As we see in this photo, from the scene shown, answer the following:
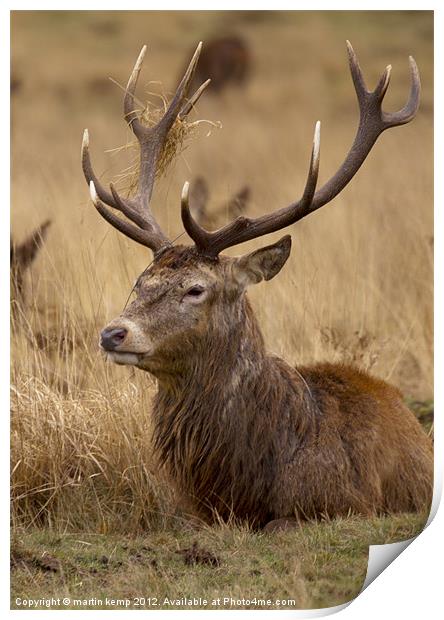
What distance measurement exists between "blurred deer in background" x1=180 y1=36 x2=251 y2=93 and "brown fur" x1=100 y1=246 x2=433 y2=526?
1098 cm

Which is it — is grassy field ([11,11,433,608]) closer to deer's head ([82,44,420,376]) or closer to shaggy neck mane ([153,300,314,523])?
shaggy neck mane ([153,300,314,523])

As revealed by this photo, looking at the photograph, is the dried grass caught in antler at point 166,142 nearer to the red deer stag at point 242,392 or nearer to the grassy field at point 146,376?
the grassy field at point 146,376

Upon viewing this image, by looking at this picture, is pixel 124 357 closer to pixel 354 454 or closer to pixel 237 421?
pixel 237 421

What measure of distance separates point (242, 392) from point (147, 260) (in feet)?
7.64

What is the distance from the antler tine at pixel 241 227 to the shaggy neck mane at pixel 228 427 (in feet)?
1.06

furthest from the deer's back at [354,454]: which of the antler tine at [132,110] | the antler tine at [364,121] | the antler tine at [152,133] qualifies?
the antler tine at [132,110]

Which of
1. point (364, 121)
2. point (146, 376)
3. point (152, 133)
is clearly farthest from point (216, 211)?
point (364, 121)

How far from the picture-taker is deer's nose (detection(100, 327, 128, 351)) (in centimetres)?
534

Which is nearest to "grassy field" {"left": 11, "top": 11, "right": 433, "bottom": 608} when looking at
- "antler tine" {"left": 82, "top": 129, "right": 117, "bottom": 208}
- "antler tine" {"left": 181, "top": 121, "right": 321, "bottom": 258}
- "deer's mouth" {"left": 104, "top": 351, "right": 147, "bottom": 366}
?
"antler tine" {"left": 82, "top": 129, "right": 117, "bottom": 208}

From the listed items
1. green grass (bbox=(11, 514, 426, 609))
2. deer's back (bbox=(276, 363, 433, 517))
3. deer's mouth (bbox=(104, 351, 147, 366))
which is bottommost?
green grass (bbox=(11, 514, 426, 609))

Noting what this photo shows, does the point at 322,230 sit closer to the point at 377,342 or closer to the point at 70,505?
the point at 377,342

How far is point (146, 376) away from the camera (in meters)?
6.94

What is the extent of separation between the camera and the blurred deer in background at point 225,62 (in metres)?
16.8
